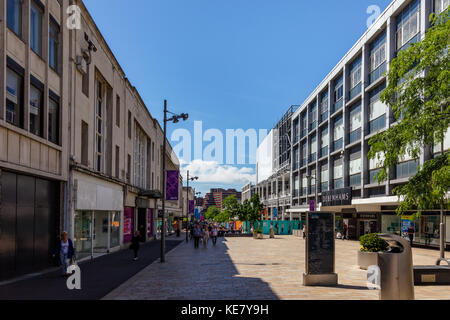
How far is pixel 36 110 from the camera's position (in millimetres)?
16062

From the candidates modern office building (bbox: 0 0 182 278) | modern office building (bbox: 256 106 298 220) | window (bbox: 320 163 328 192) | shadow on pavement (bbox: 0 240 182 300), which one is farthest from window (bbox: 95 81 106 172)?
modern office building (bbox: 256 106 298 220)

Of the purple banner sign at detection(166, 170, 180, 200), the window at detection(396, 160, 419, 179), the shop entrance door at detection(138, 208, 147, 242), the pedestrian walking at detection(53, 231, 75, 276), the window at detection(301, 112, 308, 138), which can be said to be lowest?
the shop entrance door at detection(138, 208, 147, 242)

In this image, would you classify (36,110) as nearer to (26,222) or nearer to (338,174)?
(26,222)

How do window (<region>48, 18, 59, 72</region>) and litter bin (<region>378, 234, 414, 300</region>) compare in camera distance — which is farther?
window (<region>48, 18, 59, 72</region>)

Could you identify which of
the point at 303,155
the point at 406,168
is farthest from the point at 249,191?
the point at 406,168

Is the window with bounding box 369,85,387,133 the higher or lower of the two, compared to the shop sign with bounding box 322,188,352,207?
higher

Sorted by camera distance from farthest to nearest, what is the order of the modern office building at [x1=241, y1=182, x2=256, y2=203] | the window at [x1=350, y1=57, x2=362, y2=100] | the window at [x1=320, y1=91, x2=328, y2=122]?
1. the modern office building at [x1=241, y1=182, x2=256, y2=203]
2. the window at [x1=320, y1=91, x2=328, y2=122]
3. the window at [x1=350, y1=57, x2=362, y2=100]

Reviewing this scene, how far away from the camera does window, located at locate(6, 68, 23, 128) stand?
45.7 feet

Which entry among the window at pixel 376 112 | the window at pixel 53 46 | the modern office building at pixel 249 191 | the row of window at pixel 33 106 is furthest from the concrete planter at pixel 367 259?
the modern office building at pixel 249 191

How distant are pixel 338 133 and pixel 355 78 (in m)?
7.10

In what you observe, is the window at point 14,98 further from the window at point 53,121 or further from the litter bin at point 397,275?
the litter bin at point 397,275

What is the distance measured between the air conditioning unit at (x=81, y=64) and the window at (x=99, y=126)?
154 inches

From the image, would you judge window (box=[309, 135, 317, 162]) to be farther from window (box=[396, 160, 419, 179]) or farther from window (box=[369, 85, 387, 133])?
window (box=[396, 160, 419, 179])

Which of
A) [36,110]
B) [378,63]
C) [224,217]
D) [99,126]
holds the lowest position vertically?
[224,217]
